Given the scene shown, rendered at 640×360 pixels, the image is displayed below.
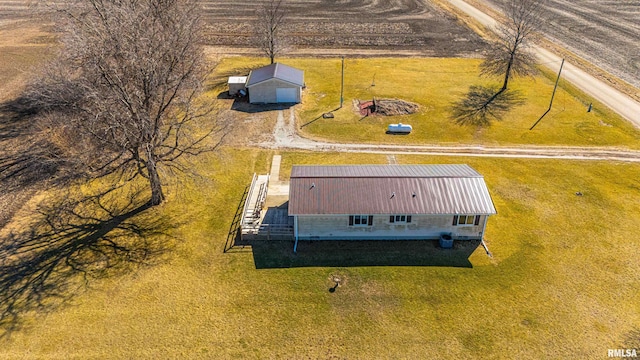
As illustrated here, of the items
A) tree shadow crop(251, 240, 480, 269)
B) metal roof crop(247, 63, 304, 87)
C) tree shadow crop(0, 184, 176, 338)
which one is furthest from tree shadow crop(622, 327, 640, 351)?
metal roof crop(247, 63, 304, 87)

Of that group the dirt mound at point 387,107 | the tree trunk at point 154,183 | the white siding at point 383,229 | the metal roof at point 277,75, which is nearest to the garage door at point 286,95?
the metal roof at point 277,75

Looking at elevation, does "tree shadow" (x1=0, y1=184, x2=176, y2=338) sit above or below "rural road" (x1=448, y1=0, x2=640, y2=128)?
below

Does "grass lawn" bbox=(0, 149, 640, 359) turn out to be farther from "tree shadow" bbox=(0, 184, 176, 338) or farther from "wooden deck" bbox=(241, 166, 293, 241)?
"wooden deck" bbox=(241, 166, 293, 241)

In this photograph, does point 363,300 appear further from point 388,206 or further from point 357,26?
point 357,26

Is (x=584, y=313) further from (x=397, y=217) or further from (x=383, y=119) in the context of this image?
(x=383, y=119)

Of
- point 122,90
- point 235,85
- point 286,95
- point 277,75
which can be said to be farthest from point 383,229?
point 235,85

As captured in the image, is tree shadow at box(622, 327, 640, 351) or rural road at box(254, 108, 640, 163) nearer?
tree shadow at box(622, 327, 640, 351)

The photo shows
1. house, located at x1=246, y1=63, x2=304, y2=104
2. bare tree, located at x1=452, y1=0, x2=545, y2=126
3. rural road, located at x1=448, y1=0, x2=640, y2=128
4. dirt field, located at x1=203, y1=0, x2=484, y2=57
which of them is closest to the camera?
bare tree, located at x1=452, y1=0, x2=545, y2=126
